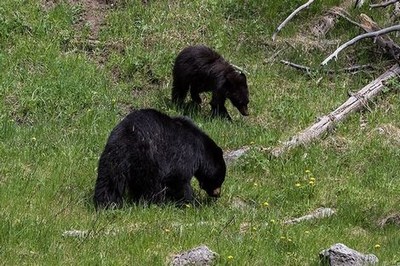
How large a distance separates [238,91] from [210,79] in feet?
1.76

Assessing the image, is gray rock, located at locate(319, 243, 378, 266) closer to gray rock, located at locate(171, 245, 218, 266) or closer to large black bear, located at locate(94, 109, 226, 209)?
gray rock, located at locate(171, 245, 218, 266)

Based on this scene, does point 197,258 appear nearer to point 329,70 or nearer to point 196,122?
point 196,122

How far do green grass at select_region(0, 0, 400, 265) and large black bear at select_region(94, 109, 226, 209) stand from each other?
0.29 m

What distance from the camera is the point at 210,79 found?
13953 mm

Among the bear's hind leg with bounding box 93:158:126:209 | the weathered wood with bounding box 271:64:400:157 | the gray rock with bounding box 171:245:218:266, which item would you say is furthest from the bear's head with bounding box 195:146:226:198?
the gray rock with bounding box 171:245:218:266

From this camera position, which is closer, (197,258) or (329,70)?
(197,258)

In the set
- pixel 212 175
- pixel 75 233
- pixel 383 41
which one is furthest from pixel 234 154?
pixel 383 41

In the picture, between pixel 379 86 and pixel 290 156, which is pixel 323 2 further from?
pixel 290 156

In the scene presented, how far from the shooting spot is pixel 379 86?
13828mm

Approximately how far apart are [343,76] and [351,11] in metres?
2.48

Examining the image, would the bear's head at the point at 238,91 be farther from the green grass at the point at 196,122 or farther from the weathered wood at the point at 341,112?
the weathered wood at the point at 341,112

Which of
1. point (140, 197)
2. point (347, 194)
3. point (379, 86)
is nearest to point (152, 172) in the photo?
point (140, 197)

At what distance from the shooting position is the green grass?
26.2 feet

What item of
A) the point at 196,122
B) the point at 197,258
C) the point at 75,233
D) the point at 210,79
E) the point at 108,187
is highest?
the point at 197,258
